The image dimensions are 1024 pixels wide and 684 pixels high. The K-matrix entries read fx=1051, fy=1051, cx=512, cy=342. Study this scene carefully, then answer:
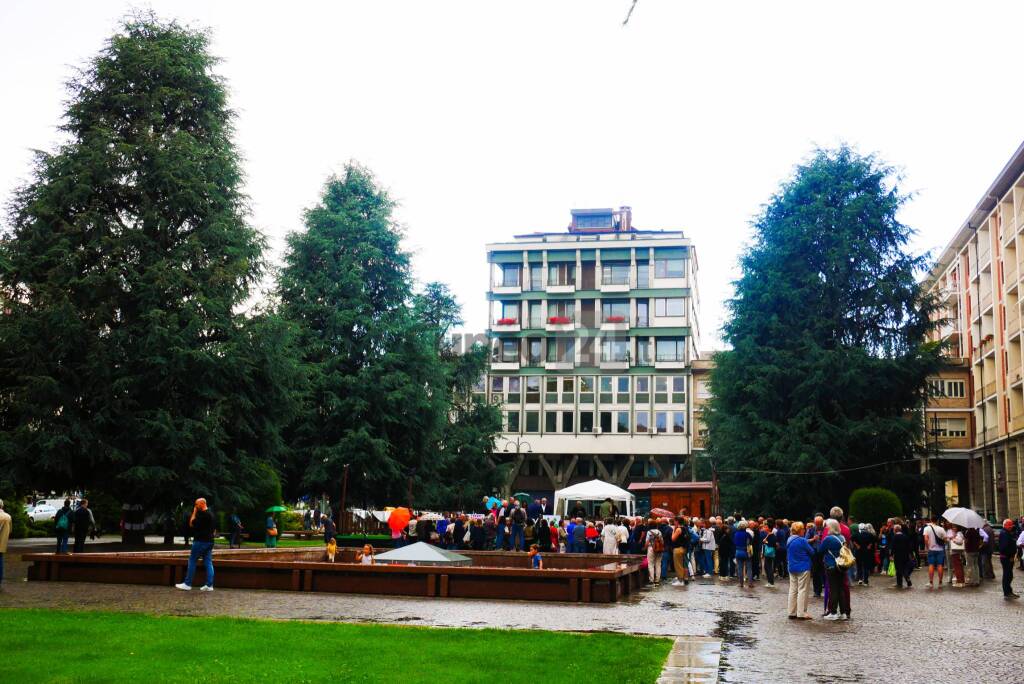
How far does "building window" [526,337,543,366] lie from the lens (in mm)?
73188

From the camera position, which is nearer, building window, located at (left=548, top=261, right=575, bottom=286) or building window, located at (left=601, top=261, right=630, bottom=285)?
building window, located at (left=601, top=261, right=630, bottom=285)

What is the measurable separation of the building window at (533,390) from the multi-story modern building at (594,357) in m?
0.07

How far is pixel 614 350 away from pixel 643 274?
5738 millimetres

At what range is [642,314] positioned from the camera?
72.7 meters

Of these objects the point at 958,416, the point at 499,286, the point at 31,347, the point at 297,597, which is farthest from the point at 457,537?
the point at 958,416

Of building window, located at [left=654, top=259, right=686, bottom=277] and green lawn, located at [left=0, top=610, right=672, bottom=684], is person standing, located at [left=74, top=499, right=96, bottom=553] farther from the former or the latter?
building window, located at [left=654, top=259, right=686, bottom=277]

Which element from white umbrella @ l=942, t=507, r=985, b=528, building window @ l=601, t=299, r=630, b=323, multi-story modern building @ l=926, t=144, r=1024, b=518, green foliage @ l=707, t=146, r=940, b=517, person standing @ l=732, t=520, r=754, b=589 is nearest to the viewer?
white umbrella @ l=942, t=507, r=985, b=528

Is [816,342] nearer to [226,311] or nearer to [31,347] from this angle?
[226,311]

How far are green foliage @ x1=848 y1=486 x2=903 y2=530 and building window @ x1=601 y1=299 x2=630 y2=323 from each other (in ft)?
122

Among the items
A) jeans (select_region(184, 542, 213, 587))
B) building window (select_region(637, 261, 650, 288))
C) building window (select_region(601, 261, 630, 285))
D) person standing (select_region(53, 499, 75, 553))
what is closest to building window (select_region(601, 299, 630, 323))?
building window (select_region(601, 261, 630, 285))

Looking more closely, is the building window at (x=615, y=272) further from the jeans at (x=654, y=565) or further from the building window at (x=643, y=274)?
the jeans at (x=654, y=565)

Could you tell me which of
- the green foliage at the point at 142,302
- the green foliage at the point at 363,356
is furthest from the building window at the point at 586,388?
the green foliage at the point at 142,302

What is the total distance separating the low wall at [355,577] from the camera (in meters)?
18.4

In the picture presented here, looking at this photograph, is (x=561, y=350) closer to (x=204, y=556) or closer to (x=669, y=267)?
(x=669, y=267)
